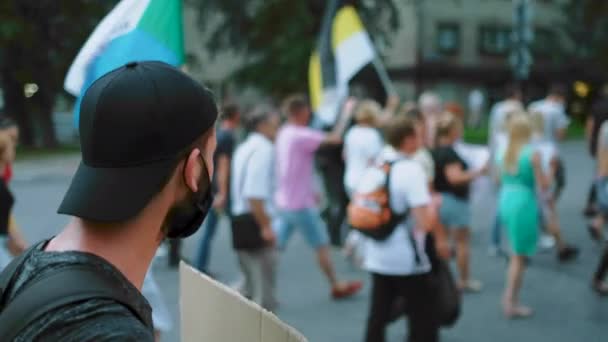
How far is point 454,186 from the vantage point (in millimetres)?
6898

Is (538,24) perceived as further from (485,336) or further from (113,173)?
(113,173)

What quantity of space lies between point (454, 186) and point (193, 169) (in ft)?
18.8

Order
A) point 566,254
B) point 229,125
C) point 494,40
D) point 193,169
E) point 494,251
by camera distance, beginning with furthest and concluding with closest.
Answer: point 494,40
point 494,251
point 566,254
point 229,125
point 193,169

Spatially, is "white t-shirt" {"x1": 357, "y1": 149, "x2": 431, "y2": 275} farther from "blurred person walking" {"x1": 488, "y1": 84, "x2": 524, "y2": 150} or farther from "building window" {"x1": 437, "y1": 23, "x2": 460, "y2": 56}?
"building window" {"x1": 437, "y1": 23, "x2": 460, "y2": 56}

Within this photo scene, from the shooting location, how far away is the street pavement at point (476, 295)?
227 inches

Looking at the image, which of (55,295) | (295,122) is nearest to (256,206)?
(295,122)

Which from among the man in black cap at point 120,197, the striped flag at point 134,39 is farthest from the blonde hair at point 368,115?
the man in black cap at point 120,197

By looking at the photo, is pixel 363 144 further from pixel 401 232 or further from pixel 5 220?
pixel 5 220

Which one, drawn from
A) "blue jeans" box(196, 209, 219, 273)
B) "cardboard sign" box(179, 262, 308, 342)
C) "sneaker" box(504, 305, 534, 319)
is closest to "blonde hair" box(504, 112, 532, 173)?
"sneaker" box(504, 305, 534, 319)

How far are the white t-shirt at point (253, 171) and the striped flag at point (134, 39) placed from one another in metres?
2.06

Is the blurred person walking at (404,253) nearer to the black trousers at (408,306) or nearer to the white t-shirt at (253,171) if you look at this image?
the black trousers at (408,306)

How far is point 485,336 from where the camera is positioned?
5672 millimetres

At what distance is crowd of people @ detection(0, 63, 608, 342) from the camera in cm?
133

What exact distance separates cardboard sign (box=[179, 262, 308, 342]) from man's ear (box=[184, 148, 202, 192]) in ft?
0.66
